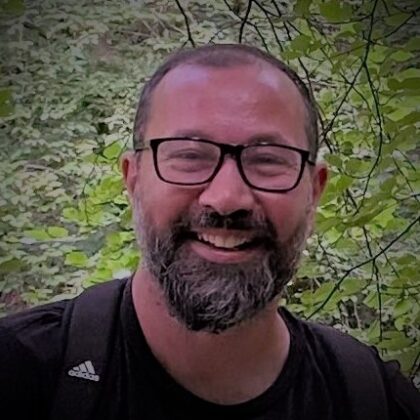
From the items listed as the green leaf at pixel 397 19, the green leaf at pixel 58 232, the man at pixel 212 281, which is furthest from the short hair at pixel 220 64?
the green leaf at pixel 58 232

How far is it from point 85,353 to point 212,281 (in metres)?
0.13

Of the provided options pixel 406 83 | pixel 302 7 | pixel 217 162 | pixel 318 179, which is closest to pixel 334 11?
pixel 302 7

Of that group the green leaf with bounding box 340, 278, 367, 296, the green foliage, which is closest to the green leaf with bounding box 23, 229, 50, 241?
the green foliage

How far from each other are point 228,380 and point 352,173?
0.51 m

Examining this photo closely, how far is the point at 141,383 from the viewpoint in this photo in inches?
27.7

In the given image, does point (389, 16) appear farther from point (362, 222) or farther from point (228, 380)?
Answer: point (228, 380)

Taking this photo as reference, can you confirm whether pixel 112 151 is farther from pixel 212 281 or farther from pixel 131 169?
pixel 212 281

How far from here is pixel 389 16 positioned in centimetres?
111

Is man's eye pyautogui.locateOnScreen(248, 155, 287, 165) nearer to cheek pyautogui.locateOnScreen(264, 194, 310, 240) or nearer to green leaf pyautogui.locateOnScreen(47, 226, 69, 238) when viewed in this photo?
cheek pyautogui.locateOnScreen(264, 194, 310, 240)

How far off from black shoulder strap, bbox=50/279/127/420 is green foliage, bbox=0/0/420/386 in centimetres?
27

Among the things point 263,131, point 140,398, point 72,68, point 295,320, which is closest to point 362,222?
point 295,320

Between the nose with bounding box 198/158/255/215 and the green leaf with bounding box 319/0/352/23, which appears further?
the green leaf with bounding box 319/0/352/23

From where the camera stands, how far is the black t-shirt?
2.17ft

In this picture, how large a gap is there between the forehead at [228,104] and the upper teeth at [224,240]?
0.29 feet
